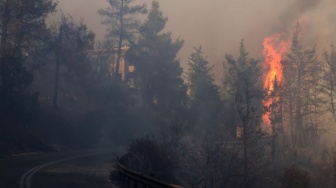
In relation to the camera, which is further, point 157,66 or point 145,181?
point 157,66

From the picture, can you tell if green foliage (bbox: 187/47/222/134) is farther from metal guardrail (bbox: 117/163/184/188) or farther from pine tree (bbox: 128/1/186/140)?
metal guardrail (bbox: 117/163/184/188)

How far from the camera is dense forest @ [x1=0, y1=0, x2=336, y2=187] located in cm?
3028

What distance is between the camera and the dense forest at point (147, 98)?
30.3m

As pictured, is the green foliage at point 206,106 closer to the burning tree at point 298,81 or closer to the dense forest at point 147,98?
the dense forest at point 147,98

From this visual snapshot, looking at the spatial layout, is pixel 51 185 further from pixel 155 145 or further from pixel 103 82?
pixel 103 82

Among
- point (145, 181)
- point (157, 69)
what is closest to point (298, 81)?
point (157, 69)

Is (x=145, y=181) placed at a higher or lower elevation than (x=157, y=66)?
lower

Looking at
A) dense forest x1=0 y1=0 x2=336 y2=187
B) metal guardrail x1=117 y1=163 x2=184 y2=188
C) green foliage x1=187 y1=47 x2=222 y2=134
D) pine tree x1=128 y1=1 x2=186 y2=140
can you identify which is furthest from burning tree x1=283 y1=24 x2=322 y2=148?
metal guardrail x1=117 y1=163 x2=184 y2=188

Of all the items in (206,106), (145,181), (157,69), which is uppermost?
(157,69)

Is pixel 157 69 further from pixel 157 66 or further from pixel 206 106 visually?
pixel 206 106

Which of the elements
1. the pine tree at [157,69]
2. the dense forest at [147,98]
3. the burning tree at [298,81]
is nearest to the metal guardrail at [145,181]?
the dense forest at [147,98]

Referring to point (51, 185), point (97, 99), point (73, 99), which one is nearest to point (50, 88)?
point (73, 99)

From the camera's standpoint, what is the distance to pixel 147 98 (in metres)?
56.7

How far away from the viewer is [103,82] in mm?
58062
